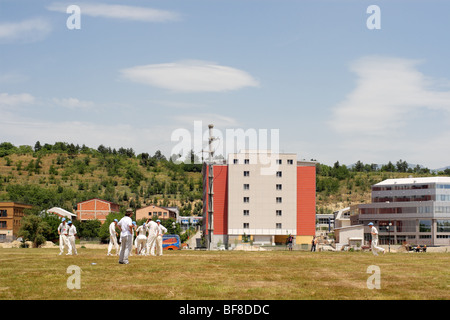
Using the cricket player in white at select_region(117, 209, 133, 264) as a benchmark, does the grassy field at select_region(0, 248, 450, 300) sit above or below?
below

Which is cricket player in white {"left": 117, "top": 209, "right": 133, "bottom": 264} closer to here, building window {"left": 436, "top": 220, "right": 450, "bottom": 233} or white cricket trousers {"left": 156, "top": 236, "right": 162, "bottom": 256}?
white cricket trousers {"left": 156, "top": 236, "right": 162, "bottom": 256}

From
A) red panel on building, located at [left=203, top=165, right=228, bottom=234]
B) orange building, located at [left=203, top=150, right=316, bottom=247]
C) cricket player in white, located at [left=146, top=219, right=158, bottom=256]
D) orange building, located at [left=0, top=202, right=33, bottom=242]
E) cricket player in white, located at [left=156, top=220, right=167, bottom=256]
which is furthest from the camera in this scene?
orange building, located at [left=0, top=202, right=33, bottom=242]

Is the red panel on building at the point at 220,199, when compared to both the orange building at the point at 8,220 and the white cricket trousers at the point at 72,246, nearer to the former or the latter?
the orange building at the point at 8,220

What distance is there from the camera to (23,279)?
23328 millimetres

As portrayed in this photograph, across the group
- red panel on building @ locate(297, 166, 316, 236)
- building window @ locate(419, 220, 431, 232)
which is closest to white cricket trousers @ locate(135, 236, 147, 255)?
red panel on building @ locate(297, 166, 316, 236)

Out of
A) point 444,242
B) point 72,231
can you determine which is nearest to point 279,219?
point 444,242

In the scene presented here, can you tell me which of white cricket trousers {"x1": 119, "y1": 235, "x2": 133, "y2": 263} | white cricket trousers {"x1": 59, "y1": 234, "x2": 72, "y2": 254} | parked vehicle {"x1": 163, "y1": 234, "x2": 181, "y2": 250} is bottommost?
parked vehicle {"x1": 163, "y1": 234, "x2": 181, "y2": 250}

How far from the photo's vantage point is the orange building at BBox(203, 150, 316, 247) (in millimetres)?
153875

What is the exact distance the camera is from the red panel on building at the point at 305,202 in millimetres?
154250

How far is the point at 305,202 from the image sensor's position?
508 feet

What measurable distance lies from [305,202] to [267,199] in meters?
9.46

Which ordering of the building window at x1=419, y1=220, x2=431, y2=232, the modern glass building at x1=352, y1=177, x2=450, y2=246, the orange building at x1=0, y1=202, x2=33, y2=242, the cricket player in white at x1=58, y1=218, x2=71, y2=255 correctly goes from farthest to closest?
1. the orange building at x1=0, y1=202, x2=33, y2=242
2. the building window at x1=419, y1=220, x2=431, y2=232
3. the modern glass building at x1=352, y1=177, x2=450, y2=246
4. the cricket player in white at x1=58, y1=218, x2=71, y2=255

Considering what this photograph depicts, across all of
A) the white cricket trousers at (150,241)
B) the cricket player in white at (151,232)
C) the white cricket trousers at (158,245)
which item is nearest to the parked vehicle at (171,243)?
the white cricket trousers at (150,241)
